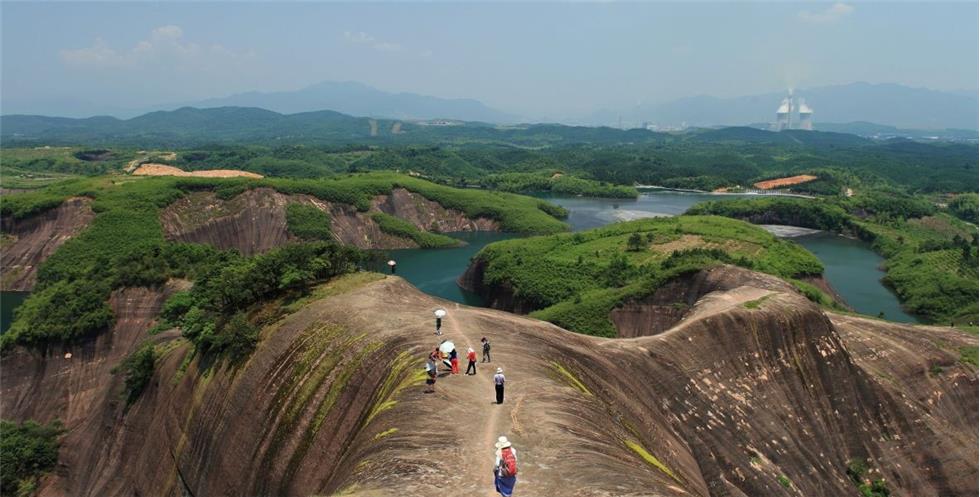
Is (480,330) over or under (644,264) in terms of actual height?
over

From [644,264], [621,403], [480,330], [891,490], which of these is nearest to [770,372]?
[891,490]

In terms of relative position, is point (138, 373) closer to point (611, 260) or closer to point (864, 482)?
point (864, 482)

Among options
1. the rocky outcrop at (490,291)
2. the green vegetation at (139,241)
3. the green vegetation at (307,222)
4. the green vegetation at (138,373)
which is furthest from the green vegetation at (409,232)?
the green vegetation at (138,373)

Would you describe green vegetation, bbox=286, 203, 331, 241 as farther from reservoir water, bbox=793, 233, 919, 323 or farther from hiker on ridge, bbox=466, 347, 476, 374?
hiker on ridge, bbox=466, 347, 476, 374

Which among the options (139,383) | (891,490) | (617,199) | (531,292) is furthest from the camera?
(617,199)

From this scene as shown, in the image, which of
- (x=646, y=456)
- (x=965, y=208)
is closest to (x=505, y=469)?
(x=646, y=456)

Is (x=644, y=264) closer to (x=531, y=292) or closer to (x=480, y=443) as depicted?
(x=531, y=292)
